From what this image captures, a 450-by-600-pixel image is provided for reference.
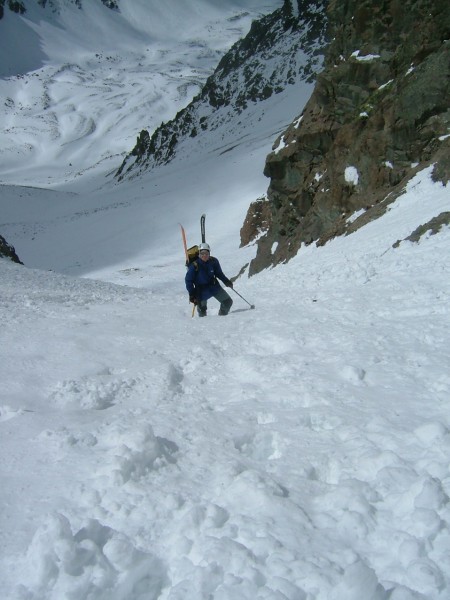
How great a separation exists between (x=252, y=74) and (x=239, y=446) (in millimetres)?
95889

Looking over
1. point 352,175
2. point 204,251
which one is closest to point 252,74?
point 352,175

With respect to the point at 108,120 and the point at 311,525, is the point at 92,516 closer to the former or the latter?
the point at 311,525

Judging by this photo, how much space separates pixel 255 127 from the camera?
74.6 meters

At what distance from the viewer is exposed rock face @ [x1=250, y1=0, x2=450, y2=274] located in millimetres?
15289

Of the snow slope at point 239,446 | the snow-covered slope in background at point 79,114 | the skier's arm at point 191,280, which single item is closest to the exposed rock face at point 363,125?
the skier's arm at point 191,280

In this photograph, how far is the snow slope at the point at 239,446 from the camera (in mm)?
2842

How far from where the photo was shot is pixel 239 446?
13.4 feet

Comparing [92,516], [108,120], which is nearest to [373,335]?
[92,516]

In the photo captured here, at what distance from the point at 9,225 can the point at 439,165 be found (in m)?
52.5

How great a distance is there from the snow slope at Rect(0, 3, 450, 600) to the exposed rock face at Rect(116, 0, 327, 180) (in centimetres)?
8209

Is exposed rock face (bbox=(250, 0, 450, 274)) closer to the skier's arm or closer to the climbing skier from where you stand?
the climbing skier

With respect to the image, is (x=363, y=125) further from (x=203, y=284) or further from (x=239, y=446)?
(x=239, y=446)

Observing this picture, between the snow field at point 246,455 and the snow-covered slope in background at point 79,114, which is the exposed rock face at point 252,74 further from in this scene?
the snow field at point 246,455

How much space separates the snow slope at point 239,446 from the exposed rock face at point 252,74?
82.1 m
